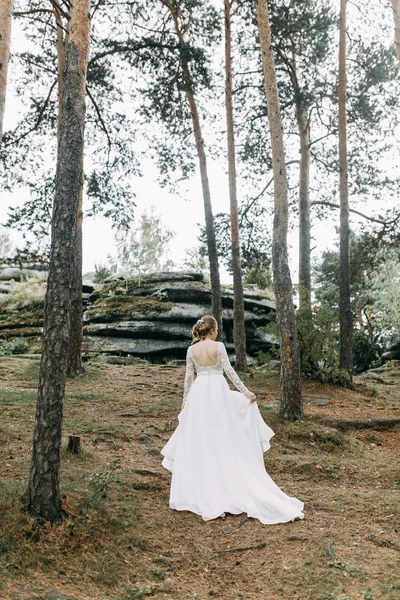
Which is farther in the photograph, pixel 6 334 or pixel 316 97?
pixel 6 334

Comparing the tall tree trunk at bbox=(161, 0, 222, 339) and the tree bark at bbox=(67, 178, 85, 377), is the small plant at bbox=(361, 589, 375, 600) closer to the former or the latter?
the tree bark at bbox=(67, 178, 85, 377)

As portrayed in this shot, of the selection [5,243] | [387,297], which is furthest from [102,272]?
[5,243]

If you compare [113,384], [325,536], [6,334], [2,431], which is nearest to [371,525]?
[325,536]

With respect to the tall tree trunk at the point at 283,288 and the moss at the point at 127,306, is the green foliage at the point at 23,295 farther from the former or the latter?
the tall tree trunk at the point at 283,288

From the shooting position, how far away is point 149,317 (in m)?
19.0

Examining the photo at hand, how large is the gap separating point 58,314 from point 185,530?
8.13ft

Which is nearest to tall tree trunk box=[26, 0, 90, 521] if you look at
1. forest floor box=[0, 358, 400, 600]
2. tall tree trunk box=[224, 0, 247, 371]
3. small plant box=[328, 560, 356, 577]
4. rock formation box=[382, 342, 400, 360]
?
forest floor box=[0, 358, 400, 600]

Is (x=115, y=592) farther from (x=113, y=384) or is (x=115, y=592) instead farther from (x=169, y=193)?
(x=169, y=193)

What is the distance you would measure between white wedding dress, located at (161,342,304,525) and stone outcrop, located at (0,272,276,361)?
10653mm

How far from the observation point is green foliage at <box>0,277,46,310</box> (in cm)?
2091

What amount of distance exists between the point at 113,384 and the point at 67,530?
8400mm

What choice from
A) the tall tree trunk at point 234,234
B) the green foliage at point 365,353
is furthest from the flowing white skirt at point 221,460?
the green foliage at point 365,353

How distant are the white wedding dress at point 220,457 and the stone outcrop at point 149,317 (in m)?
10.7

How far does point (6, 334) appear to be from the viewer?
1809 centimetres
